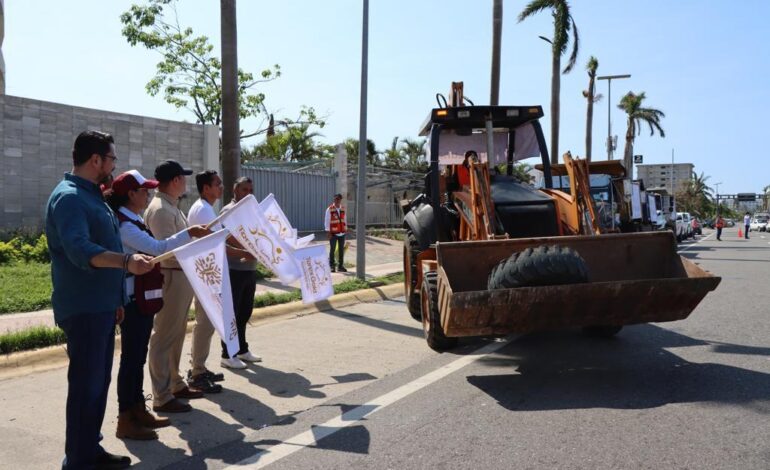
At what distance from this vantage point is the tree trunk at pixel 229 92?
11188 mm

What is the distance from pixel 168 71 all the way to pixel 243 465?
20996mm

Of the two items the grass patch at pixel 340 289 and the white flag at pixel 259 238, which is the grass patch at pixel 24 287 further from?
the white flag at pixel 259 238

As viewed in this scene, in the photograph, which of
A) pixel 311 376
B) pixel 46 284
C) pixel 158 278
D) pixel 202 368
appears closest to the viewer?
pixel 158 278

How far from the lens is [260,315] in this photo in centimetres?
912

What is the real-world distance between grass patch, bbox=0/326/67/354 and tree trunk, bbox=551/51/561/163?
2341 cm

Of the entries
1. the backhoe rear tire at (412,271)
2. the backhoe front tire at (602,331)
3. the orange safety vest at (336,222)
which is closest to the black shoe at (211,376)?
the backhoe rear tire at (412,271)

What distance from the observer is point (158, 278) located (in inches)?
179

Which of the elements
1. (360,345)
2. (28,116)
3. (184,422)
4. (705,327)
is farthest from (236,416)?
(28,116)

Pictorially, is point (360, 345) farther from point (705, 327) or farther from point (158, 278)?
point (705, 327)

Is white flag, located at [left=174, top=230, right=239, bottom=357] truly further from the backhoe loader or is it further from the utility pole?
the utility pole

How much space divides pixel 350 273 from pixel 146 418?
977 cm

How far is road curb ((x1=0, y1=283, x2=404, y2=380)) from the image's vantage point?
624 centimetres

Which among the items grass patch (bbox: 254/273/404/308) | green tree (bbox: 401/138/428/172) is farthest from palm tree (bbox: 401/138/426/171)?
grass patch (bbox: 254/273/404/308)

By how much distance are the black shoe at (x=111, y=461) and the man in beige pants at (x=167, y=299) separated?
1079 millimetres
